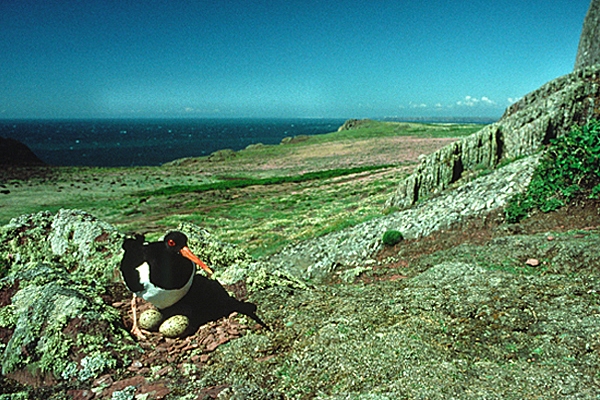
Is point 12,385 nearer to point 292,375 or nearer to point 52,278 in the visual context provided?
point 52,278

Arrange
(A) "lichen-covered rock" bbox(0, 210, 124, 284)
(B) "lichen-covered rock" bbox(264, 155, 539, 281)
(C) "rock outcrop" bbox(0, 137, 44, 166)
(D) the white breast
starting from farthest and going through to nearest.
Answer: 1. (C) "rock outcrop" bbox(0, 137, 44, 166)
2. (B) "lichen-covered rock" bbox(264, 155, 539, 281)
3. (A) "lichen-covered rock" bbox(0, 210, 124, 284)
4. (D) the white breast

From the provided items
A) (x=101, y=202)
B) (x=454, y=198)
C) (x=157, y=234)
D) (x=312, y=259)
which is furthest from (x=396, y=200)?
(x=101, y=202)

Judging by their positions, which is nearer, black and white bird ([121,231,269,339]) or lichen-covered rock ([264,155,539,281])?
black and white bird ([121,231,269,339])

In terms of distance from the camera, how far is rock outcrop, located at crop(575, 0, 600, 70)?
28344 millimetres

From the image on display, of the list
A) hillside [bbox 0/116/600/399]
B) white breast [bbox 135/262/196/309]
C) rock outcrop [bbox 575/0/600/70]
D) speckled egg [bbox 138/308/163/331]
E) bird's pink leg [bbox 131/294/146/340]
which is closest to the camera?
hillside [bbox 0/116/600/399]

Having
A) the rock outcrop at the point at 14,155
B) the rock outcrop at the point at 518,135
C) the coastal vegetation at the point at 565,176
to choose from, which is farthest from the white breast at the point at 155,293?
the rock outcrop at the point at 14,155

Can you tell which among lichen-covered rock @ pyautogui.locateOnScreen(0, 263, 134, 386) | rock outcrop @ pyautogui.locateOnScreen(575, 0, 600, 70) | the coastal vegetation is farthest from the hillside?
rock outcrop @ pyautogui.locateOnScreen(575, 0, 600, 70)

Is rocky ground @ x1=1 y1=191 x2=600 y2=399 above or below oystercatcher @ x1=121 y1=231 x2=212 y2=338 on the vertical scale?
below

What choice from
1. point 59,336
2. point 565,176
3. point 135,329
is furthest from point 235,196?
point 59,336

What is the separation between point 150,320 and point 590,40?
120ft

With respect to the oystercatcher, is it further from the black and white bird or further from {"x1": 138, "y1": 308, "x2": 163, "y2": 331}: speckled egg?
{"x1": 138, "y1": 308, "x2": 163, "y2": 331}: speckled egg

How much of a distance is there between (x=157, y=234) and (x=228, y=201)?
12756 mm

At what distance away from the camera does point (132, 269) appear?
6320 millimetres

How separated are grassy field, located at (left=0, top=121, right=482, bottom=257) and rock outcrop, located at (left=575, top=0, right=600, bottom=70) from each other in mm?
16274
